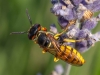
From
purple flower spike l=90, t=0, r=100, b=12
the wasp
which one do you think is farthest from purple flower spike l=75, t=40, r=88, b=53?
purple flower spike l=90, t=0, r=100, b=12

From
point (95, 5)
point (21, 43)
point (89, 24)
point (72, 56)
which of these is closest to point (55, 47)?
point (72, 56)

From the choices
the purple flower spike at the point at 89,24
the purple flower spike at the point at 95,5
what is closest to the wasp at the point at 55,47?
the purple flower spike at the point at 89,24

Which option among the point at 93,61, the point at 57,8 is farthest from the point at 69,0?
the point at 93,61

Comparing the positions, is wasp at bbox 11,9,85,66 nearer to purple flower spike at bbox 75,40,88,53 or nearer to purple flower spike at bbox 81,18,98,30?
purple flower spike at bbox 75,40,88,53

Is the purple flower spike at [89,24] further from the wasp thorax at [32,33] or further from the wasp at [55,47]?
the wasp thorax at [32,33]

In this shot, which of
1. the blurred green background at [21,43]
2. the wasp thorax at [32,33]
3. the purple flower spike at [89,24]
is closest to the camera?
the purple flower spike at [89,24]

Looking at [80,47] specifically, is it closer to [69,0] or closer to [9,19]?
[69,0]
